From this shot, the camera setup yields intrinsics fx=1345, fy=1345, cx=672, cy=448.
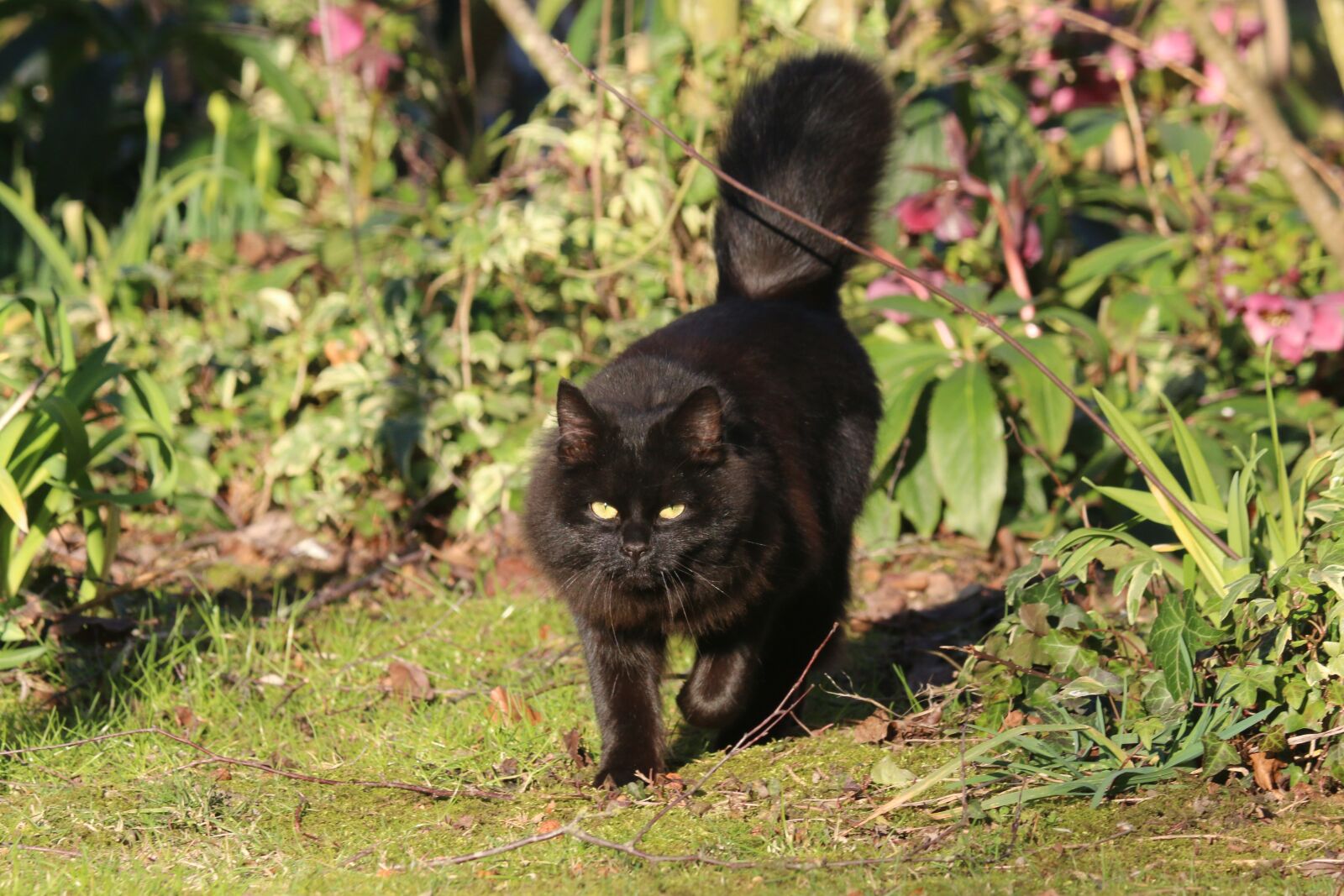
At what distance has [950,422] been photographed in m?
4.40

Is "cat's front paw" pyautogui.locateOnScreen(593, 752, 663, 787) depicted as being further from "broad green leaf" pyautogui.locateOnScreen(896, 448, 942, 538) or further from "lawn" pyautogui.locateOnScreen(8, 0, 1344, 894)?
"broad green leaf" pyautogui.locateOnScreen(896, 448, 942, 538)

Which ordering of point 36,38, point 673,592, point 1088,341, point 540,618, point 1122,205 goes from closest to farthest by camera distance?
point 673,592, point 540,618, point 1088,341, point 1122,205, point 36,38

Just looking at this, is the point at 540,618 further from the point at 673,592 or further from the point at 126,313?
the point at 126,313

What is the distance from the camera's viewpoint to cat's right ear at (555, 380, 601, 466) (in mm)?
2842

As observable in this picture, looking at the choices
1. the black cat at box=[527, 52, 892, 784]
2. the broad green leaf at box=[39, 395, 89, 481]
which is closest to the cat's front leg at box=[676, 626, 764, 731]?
the black cat at box=[527, 52, 892, 784]

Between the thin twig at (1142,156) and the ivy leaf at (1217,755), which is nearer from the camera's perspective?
the ivy leaf at (1217,755)

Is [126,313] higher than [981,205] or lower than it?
lower

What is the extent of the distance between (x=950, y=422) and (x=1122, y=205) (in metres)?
2.18

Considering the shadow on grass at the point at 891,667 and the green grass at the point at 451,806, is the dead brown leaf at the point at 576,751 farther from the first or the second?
the shadow on grass at the point at 891,667

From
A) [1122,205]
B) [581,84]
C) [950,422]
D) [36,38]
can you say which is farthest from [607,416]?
[36,38]

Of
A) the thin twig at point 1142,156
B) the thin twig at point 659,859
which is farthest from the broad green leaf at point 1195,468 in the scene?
the thin twig at point 1142,156

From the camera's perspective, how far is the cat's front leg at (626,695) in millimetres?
2971

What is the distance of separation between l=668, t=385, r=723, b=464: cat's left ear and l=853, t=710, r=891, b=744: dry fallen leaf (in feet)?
2.48

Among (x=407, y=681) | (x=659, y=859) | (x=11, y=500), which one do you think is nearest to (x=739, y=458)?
(x=659, y=859)
